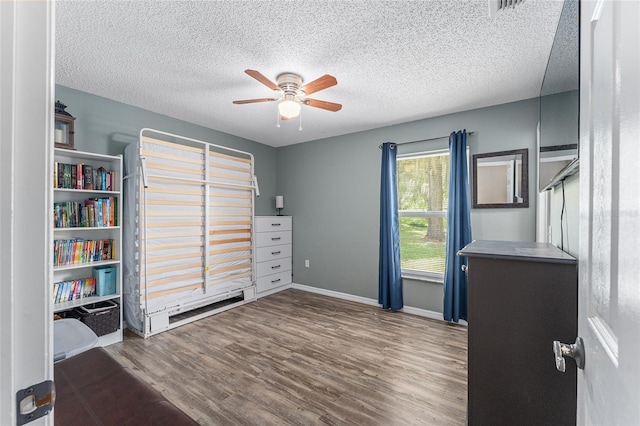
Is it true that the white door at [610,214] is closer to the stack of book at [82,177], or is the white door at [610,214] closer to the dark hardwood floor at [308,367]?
the dark hardwood floor at [308,367]

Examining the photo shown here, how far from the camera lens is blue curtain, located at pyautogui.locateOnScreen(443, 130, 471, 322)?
3.04m

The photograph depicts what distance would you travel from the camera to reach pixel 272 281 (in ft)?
14.1

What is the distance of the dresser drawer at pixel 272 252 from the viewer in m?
4.12

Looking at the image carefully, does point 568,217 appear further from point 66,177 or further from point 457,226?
point 66,177

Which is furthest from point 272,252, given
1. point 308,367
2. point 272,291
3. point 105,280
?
point 308,367

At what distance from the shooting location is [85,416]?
3.55 feet

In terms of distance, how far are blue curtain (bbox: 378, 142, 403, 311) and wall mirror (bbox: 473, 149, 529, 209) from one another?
92 centimetres

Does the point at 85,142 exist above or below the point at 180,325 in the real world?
above

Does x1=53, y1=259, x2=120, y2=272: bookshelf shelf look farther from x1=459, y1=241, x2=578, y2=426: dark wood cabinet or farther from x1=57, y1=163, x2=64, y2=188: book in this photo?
x1=459, y1=241, x2=578, y2=426: dark wood cabinet

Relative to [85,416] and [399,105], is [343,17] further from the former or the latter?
[85,416]

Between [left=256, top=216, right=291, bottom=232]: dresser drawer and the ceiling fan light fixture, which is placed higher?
the ceiling fan light fixture

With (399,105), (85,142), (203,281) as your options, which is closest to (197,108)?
(85,142)

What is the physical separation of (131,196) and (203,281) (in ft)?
4.00

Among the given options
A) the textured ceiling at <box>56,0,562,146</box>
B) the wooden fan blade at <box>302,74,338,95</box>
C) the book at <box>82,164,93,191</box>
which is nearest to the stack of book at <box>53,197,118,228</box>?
the book at <box>82,164,93,191</box>
